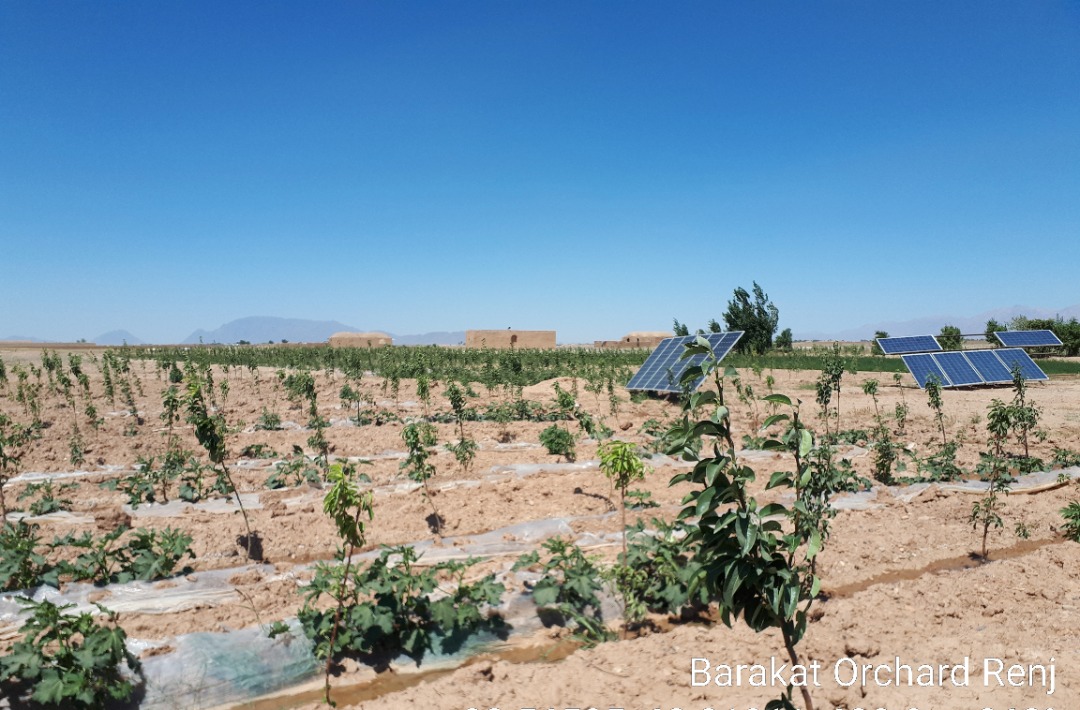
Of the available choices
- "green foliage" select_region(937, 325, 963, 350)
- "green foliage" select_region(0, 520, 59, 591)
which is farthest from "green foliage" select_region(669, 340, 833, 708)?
"green foliage" select_region(937, 325, 963, 350)

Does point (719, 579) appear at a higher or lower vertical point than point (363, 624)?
higher

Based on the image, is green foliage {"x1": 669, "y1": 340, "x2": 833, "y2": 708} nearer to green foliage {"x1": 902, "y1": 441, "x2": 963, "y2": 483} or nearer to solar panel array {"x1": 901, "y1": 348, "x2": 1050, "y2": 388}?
green foliage {"x1": 902, "y1": 441, "x2": 963, "y2": 483}

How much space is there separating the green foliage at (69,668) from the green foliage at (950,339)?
5137 centimetres

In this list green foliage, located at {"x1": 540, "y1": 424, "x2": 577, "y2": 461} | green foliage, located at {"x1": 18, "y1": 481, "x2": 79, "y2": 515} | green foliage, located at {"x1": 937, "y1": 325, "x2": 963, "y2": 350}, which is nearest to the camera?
green foliage, located at {"x1": 18, "y1": 481, "x2": 79, "y2": 515}

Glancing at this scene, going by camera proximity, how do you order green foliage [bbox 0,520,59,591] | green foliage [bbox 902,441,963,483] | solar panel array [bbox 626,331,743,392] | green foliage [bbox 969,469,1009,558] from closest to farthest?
green foliage [bbox 0,520,59,591] < green foliage [bbox 969,469,1009,558] < green foliage [bbox 902,441,963,483] < solar panel array [bbox 626,331,743,392]

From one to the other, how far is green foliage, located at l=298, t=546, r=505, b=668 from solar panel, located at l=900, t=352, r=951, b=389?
947 inches

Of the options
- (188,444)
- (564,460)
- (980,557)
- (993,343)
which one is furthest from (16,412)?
(993,343)

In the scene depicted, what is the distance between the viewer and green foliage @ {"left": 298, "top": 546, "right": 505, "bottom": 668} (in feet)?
16.6

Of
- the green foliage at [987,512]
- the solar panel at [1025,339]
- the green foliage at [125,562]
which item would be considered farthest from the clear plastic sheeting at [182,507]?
the solar panel at [1025,339]

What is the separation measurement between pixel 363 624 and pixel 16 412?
19017mm

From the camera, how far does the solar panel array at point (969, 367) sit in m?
23.4

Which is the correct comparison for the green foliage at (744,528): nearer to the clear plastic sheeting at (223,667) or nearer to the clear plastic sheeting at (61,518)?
the clear plastic sheeting at (223,667)

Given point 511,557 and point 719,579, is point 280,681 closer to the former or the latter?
point 511,557

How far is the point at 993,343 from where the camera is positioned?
43375mm
